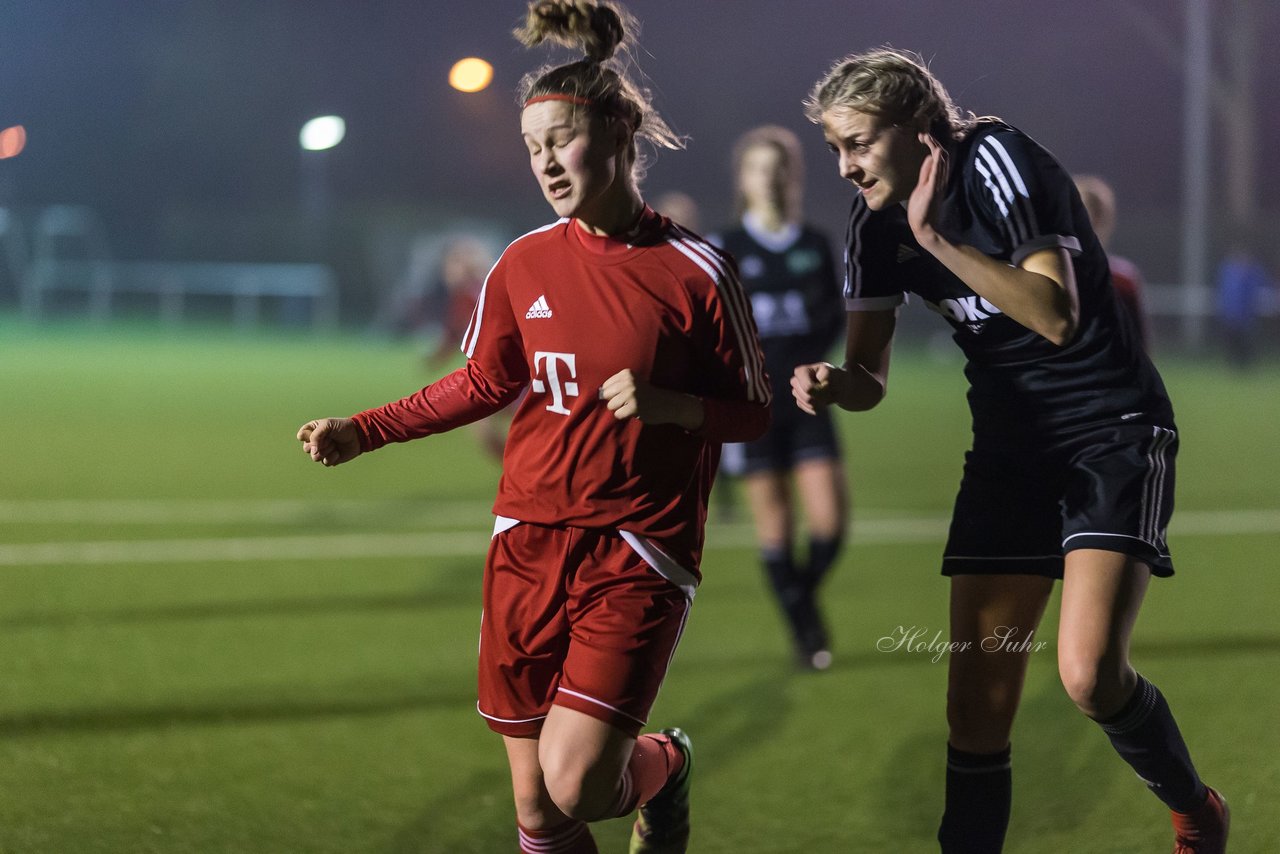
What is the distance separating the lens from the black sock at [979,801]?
3.30 m

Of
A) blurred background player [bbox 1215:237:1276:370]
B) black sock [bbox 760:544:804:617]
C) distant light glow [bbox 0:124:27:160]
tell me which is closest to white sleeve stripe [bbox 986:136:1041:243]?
black sock [bbox 760:544:804:617]

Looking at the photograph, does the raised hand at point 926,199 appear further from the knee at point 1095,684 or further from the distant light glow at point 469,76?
the distant light glow at point 469,76

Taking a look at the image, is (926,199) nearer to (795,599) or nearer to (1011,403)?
(1011,403)

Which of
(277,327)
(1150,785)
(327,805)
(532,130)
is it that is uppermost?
(532,130)

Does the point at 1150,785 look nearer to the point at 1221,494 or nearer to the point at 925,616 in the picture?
the point at 925,616

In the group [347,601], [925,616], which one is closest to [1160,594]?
[925,616]

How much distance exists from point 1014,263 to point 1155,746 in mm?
1105

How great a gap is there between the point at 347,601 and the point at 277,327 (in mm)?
30968

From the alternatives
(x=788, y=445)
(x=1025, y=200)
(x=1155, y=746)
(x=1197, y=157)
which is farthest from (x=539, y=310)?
(x=1197, y=157)

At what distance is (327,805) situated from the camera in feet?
13.7

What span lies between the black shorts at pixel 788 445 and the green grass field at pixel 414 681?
0.80 meters

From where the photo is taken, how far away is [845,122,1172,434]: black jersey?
302 centimetres

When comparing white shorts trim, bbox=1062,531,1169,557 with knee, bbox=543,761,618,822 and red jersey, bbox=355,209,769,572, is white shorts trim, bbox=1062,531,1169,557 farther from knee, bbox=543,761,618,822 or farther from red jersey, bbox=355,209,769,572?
knee, bbox=543,761,618,822

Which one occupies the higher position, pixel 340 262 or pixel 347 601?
pixel 347 601
